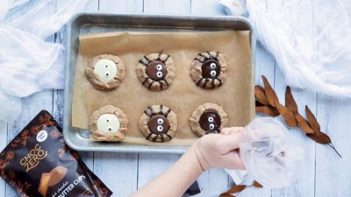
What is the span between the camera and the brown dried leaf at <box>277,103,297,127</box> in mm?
992

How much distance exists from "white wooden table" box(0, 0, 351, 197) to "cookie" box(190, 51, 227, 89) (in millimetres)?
82

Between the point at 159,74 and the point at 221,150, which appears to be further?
the point at 159,74

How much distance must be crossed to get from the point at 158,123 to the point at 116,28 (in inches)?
8.4

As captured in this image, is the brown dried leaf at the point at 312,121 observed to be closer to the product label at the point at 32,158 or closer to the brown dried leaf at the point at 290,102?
the brown dried leaf at the point at 290,102

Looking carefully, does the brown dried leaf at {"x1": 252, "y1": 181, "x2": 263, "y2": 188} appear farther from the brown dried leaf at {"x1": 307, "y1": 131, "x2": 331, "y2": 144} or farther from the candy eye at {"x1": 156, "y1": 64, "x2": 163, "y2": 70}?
the candy eye at {"x1": 156, "y1": 64, "x2": 163, "y2": 70}

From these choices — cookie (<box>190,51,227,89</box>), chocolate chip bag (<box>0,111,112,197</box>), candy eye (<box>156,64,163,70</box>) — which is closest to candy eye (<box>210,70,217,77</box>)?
cookie (<box>190,51,227,89</box>)

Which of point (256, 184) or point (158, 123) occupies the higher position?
point (158, 123)

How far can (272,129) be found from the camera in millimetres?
613

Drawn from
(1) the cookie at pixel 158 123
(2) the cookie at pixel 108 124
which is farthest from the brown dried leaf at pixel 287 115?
(2) the cookie at pixel 108 124

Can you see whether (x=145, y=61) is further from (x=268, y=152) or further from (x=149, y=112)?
(x=268, y=152)

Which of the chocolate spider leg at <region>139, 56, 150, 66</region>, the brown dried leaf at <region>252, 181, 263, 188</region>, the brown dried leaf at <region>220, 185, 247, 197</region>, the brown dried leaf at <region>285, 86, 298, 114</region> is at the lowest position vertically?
the brown dried leaf at <region>220, 185, 247, 197</region>

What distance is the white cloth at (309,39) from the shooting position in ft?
3.18

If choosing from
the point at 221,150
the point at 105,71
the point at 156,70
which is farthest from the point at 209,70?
the point at 221,150

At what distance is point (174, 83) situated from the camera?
3.22 ft
